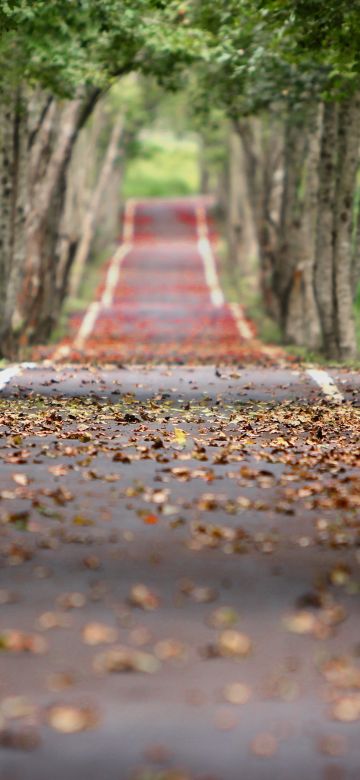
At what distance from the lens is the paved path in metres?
30.8

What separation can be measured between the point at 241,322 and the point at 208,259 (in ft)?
67.5

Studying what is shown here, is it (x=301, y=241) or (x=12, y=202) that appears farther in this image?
(x=301, y=241)

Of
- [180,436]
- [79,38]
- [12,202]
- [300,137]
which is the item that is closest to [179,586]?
[180,436]

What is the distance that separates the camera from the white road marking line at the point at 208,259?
49397 millimetres

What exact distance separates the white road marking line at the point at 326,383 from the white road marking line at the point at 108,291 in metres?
9.17

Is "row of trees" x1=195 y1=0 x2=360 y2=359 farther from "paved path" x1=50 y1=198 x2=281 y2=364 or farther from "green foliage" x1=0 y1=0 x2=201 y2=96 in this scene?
"paved path" x1=50 y1=198 x2=281 y2=364

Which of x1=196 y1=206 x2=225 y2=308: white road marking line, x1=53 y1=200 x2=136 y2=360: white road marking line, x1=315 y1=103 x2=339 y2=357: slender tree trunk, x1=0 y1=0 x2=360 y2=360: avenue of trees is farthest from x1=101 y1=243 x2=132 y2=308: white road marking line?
x1=315 y1=103 x2=339 y2=357: slender tree trunk

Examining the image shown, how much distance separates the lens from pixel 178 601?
24.5 ft

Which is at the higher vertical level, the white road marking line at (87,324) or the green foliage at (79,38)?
the green foliage at (79,38)

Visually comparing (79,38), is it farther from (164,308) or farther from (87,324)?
(164,308)

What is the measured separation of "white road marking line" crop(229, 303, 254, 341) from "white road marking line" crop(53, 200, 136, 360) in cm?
421

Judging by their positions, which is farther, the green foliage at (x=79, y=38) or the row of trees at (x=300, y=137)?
the green foliage at (x=79, y=38)

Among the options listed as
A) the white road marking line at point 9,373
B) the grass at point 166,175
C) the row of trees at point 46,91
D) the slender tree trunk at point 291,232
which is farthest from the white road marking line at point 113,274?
the grass at point 166,175

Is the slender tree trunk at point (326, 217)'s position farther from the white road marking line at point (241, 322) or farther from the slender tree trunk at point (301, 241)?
the white road marking line at point (241, 322)
